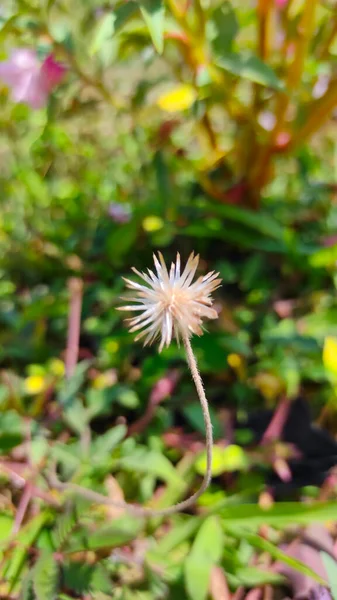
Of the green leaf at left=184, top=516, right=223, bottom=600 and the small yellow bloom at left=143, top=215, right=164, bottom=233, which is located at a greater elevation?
the small yellow bloom at left=143, top=215, right=164, bottom=233

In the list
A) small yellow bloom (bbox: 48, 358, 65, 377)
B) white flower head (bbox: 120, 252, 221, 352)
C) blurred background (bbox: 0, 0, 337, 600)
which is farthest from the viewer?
small yellow bloom (bbox: 48, 358, 65, 377)

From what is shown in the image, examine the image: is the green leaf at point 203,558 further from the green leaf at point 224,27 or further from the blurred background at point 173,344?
the green leaf at point 224,27

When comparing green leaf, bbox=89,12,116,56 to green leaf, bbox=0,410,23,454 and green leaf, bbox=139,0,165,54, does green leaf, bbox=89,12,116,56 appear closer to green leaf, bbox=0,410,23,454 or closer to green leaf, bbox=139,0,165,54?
→ green leaf, bbox=139,0,165,54

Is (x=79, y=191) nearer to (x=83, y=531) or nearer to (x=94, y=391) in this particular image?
(x=94, y=391)

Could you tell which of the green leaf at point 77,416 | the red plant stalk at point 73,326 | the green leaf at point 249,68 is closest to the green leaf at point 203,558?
the green leaf at point 77,416

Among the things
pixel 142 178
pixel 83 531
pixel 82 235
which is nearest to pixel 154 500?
pixel 83 531

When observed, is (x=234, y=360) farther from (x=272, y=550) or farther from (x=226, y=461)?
(x=272, y=550)

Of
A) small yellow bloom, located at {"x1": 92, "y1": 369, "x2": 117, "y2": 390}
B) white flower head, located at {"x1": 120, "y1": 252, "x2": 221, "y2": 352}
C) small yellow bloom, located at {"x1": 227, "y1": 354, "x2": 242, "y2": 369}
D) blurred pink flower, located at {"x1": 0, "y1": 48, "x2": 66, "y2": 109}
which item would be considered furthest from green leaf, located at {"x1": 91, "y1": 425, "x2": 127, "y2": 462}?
blurred pink flower, located at {"x1": 0, "y1": 48, "x2": 66, "y2": 109}
